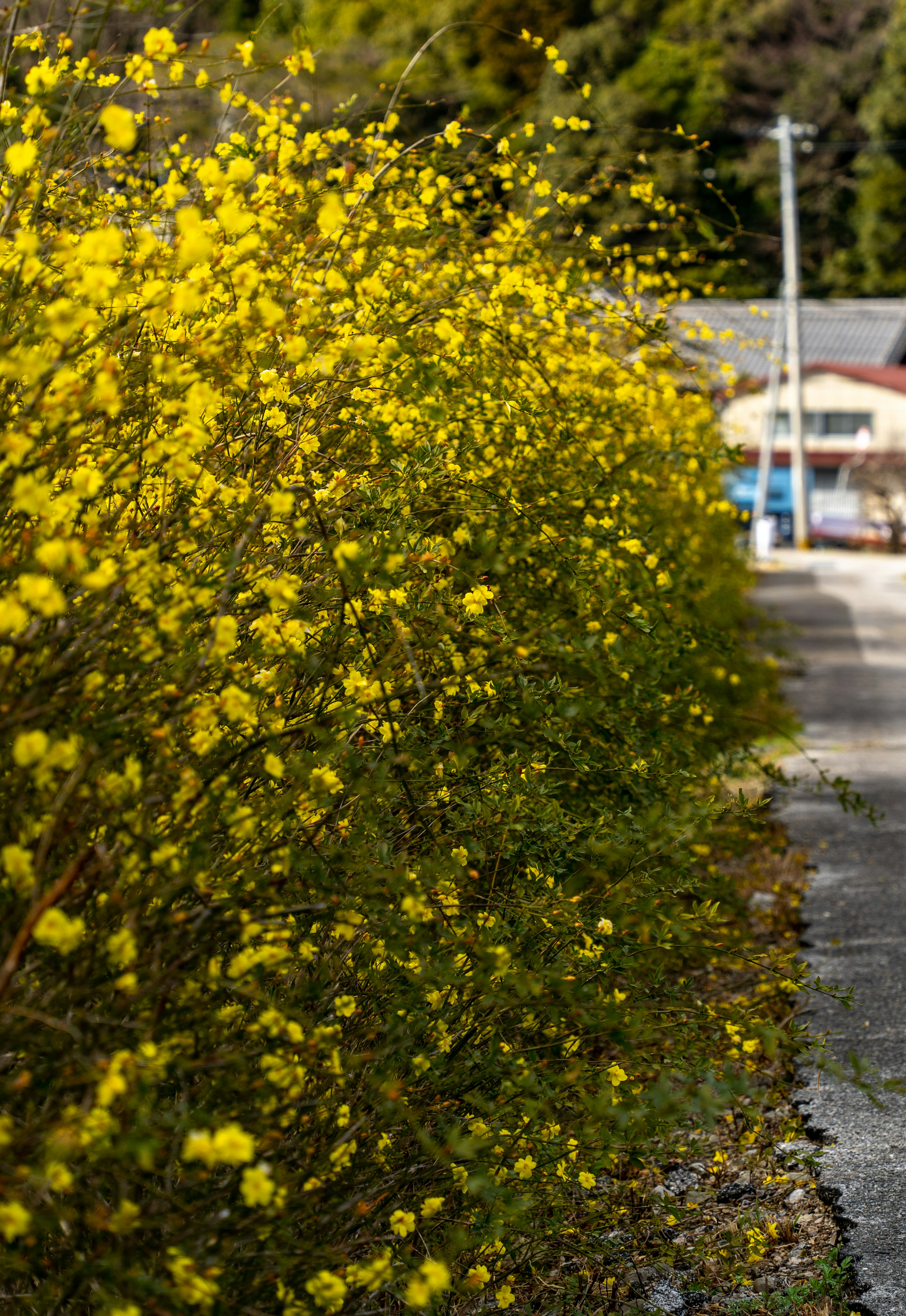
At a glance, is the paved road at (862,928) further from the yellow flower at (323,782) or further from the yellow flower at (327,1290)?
the yellow flower at (323,782)

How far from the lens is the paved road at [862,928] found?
128 inches

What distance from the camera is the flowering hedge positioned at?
6.12ft

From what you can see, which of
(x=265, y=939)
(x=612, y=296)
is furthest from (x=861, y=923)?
(x=265, y=939)

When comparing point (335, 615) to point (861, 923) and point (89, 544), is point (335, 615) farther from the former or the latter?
point (861, 923)

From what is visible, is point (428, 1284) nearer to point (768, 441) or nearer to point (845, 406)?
point (768, 441)

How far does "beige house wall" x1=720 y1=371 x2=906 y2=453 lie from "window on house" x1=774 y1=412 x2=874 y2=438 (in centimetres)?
5

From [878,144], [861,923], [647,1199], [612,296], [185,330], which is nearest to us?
[185,330]

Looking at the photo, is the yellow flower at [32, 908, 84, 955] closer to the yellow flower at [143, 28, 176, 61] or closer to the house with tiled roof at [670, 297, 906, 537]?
the yellow flower at [143, 28, 176, 61]

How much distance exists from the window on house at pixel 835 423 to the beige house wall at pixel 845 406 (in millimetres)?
47

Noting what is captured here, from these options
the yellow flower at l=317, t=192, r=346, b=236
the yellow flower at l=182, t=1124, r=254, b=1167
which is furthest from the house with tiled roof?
the yellow flower at l=182, t=1124, r=254, b=1167

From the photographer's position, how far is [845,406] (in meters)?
38.2

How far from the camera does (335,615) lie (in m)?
2.64

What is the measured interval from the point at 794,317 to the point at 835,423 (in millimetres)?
11282

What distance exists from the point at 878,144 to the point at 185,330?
4033 centimetres
